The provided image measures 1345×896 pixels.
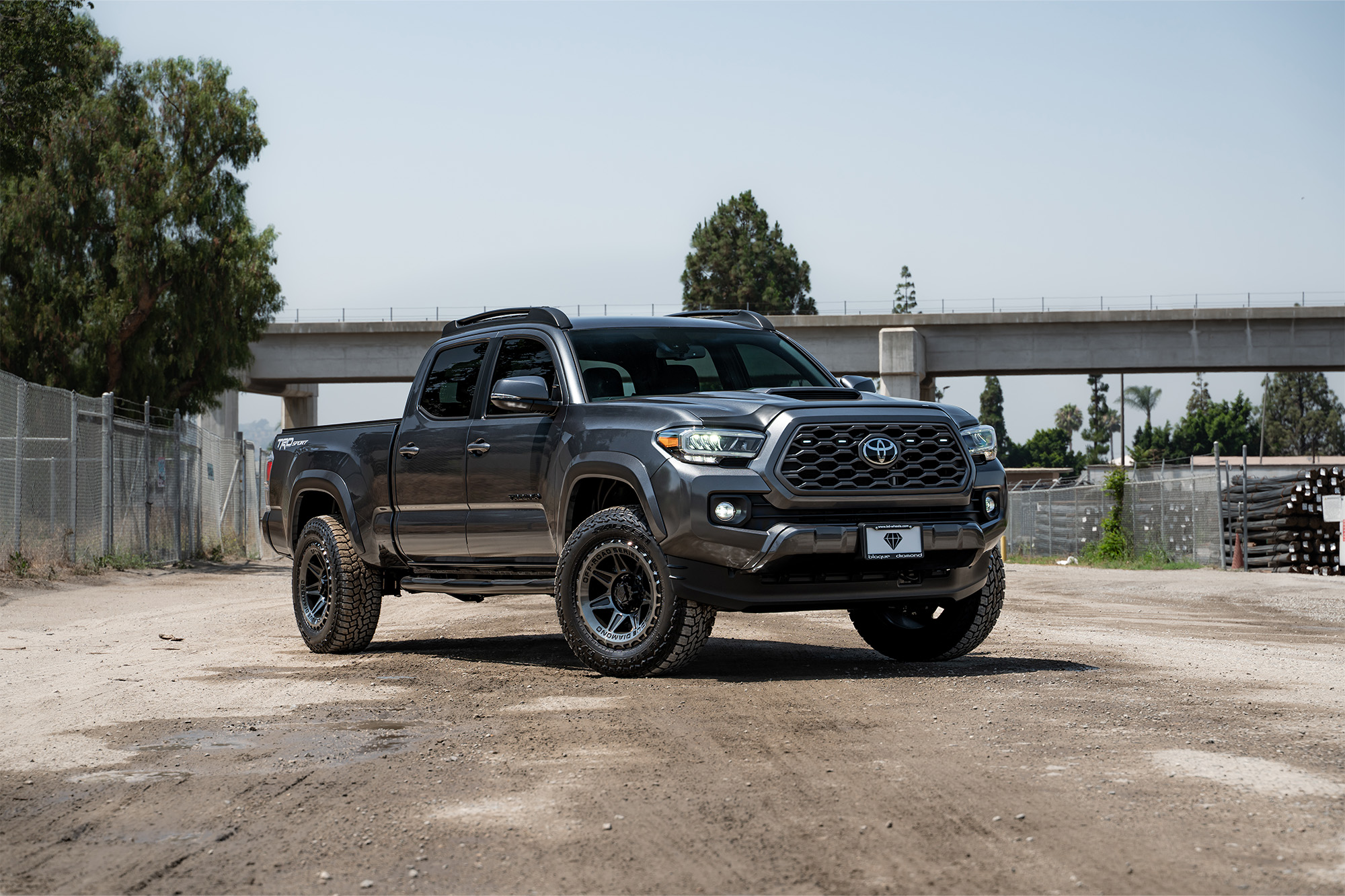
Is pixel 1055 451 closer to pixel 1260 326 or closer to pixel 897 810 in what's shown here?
pixel 1260 326

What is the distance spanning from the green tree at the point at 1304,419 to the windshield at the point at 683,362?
5552 inches

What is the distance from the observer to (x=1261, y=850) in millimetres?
4043

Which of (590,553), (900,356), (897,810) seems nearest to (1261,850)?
(897,810)

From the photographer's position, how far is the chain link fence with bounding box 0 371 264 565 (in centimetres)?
1886

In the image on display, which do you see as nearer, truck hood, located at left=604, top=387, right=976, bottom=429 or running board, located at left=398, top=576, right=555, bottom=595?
truck hood, located at left=604, top=387, right=976, bottom=429

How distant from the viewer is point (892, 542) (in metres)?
7.60

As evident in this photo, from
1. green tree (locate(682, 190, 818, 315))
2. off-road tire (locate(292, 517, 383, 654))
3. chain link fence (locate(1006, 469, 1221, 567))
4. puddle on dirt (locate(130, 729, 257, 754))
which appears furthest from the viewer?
green tree (locate(682, 190, 818, 315))

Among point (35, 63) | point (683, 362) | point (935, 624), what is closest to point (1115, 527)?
Answer: point (35, 63)

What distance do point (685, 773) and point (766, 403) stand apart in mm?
2834

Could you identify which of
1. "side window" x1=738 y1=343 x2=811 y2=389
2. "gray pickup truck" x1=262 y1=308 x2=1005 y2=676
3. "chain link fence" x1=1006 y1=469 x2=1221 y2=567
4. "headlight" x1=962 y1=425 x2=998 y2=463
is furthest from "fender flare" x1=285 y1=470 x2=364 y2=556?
"chain link fence" x1=1006 y1=469 x2=1221 y2=567

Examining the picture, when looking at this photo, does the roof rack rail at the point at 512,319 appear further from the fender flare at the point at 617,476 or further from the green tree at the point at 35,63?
the green tree at the point at 35,63

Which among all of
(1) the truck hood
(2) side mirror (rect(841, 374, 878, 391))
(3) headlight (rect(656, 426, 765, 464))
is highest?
(2) side mirror (rect(841, 374, 878, 391))

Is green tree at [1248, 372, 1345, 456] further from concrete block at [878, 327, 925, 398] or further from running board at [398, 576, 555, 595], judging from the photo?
running board at [398, 576, 555, 595]

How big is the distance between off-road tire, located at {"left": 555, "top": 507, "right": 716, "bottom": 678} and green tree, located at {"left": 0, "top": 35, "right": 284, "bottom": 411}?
89.0 ft
